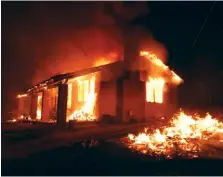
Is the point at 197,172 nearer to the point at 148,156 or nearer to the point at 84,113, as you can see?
the point at 148,156

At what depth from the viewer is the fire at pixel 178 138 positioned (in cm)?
941

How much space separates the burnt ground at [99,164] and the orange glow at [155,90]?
1017cm

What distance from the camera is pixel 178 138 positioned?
11070 millimetres

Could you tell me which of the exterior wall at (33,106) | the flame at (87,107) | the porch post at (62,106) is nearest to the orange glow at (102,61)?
the flame at (87,107)

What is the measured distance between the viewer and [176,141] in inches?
416

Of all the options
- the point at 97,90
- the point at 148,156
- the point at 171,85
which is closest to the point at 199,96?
the point at 171,85

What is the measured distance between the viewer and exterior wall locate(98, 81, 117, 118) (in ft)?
56.1

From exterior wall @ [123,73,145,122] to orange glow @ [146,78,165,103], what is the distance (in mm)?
908

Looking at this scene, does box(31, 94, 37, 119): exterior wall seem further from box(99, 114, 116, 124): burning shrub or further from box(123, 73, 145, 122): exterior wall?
box(123, 73, 145, 122): exterior wall

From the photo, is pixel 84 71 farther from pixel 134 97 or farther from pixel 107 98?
pixel 134 97

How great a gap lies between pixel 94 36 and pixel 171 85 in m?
8.38

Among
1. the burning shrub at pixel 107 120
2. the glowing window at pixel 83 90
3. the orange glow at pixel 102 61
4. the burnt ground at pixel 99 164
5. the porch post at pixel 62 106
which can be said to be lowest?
the burnt ground at pixel 99 164

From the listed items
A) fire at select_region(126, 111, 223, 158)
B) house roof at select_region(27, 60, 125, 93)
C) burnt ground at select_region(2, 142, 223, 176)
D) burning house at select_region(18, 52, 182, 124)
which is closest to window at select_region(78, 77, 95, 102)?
burning house at select_region(18, 52, 182, 124)

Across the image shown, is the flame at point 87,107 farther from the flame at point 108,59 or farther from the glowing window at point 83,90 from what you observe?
the flame at point 108,59
